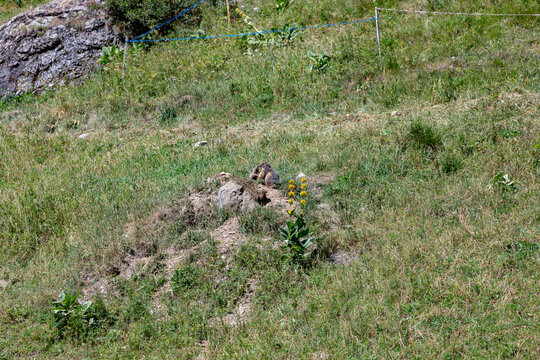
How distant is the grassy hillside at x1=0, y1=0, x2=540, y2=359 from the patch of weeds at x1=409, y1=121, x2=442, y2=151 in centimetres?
3

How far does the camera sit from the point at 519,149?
7.31 m

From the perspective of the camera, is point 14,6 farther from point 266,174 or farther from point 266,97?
point 266,174

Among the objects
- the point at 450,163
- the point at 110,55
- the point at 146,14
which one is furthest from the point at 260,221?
the point at 146,14

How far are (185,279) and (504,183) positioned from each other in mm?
4044

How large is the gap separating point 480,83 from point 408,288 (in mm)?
5937

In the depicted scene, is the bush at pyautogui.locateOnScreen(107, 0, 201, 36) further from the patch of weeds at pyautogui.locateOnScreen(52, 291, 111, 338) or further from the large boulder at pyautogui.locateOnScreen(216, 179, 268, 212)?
the patch of weeds at pyautogui.locateOnScreen(52, 291, 111, 338)

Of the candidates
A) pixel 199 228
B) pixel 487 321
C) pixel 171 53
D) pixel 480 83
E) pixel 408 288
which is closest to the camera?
pixel 487 321

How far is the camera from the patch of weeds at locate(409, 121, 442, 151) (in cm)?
789

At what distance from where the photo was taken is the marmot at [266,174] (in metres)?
7.48

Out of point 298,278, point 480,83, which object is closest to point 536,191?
point 298,278

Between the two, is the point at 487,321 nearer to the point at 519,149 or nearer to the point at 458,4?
the point at 519,149

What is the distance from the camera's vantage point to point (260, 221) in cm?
672

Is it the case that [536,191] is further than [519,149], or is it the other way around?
[519,149]

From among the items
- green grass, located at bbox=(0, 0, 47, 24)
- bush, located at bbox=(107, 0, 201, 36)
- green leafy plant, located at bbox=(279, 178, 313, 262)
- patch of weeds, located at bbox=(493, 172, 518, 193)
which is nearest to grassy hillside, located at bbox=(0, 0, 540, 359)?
patch of weeds, located at bbox=(493, 172, 518, 193)
